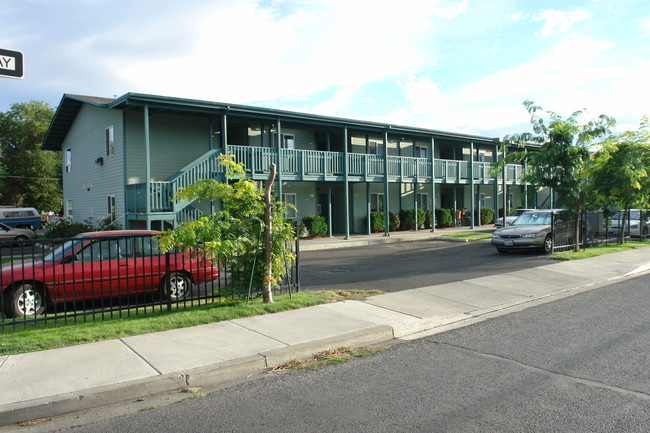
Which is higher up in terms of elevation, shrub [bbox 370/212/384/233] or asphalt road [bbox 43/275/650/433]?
shrub [bbox 370/212/384/233]

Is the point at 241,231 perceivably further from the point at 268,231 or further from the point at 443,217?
the point at 443,217

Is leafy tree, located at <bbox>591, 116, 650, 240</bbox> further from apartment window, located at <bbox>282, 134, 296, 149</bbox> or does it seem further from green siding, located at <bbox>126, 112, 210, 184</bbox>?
green siding, located at <bbox>126, 112, 210, 184</bbox>

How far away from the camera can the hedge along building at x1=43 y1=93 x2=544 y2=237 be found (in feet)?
59.1

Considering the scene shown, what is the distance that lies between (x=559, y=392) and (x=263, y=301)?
5.06 metres

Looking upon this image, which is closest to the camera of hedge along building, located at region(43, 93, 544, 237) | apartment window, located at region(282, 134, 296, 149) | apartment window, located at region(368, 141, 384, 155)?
hedge along building, located at region(43, 93, 544, 237)

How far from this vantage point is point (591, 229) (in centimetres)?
1805

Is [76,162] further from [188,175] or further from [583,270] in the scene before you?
[583,270]

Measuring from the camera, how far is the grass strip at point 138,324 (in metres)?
6.11

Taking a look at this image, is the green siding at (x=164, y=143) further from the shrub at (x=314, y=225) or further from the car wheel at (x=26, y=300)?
the car wheel at (x=26, y=300)

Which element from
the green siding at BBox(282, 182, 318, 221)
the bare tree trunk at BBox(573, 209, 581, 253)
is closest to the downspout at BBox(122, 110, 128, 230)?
the green siding at BBox(282, 182, 318, 221)

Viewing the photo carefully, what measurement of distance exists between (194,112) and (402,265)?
1067 centimetres

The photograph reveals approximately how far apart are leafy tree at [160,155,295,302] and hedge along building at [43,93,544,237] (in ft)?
26.0

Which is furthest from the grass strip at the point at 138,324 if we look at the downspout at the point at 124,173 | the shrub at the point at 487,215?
the shrub at the point at 487,215

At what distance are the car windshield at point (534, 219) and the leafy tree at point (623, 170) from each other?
2.16 metres
